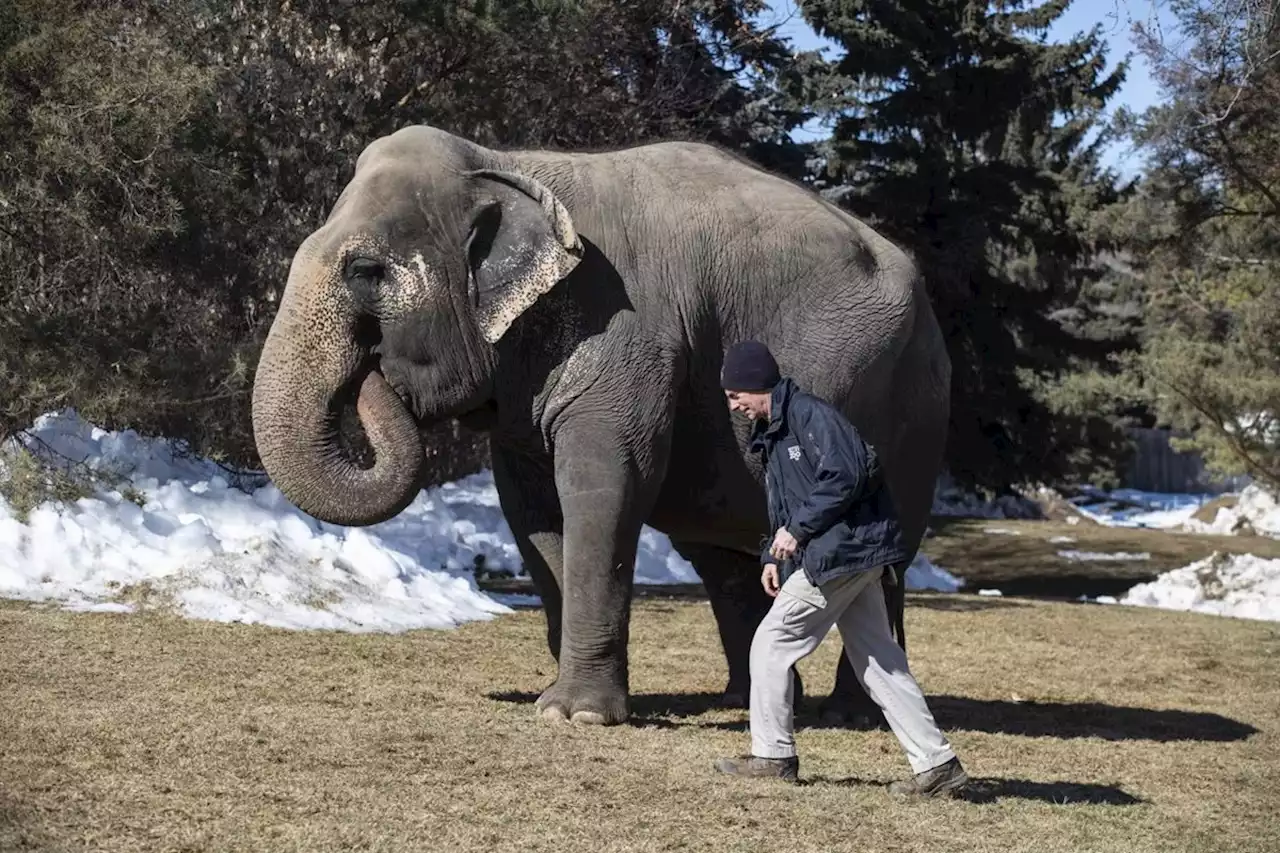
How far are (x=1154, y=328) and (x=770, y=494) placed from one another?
143 ft

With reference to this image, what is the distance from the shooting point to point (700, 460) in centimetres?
941

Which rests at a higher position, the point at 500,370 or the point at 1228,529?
the point at 500,370

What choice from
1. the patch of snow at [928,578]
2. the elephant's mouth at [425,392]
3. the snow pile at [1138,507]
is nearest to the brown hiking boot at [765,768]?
the elephant's mouth at [425,392]

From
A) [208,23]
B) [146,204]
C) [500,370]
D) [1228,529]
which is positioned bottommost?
[1228,529]

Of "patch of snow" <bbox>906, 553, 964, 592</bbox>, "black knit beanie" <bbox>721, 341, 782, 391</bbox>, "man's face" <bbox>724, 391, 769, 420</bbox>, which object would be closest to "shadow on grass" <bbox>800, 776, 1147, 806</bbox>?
"man's face" <bbox>724, 391, 769, 420</bbox>

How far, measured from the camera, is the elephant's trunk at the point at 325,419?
8.47 m

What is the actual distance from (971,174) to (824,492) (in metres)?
27.1

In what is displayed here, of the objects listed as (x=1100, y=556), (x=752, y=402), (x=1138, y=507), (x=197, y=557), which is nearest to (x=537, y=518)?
(x=752, y=402)

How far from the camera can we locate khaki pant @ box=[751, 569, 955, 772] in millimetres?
7129

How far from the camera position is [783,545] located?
275 inches

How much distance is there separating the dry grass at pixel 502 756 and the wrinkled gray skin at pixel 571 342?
1008mm

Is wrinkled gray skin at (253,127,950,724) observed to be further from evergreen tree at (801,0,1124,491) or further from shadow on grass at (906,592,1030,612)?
evergreen tree at (801,0,1124,491)

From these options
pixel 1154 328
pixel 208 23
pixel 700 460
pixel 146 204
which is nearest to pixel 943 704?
pixel 700 460

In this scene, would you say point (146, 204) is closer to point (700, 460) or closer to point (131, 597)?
point (131, 597)
